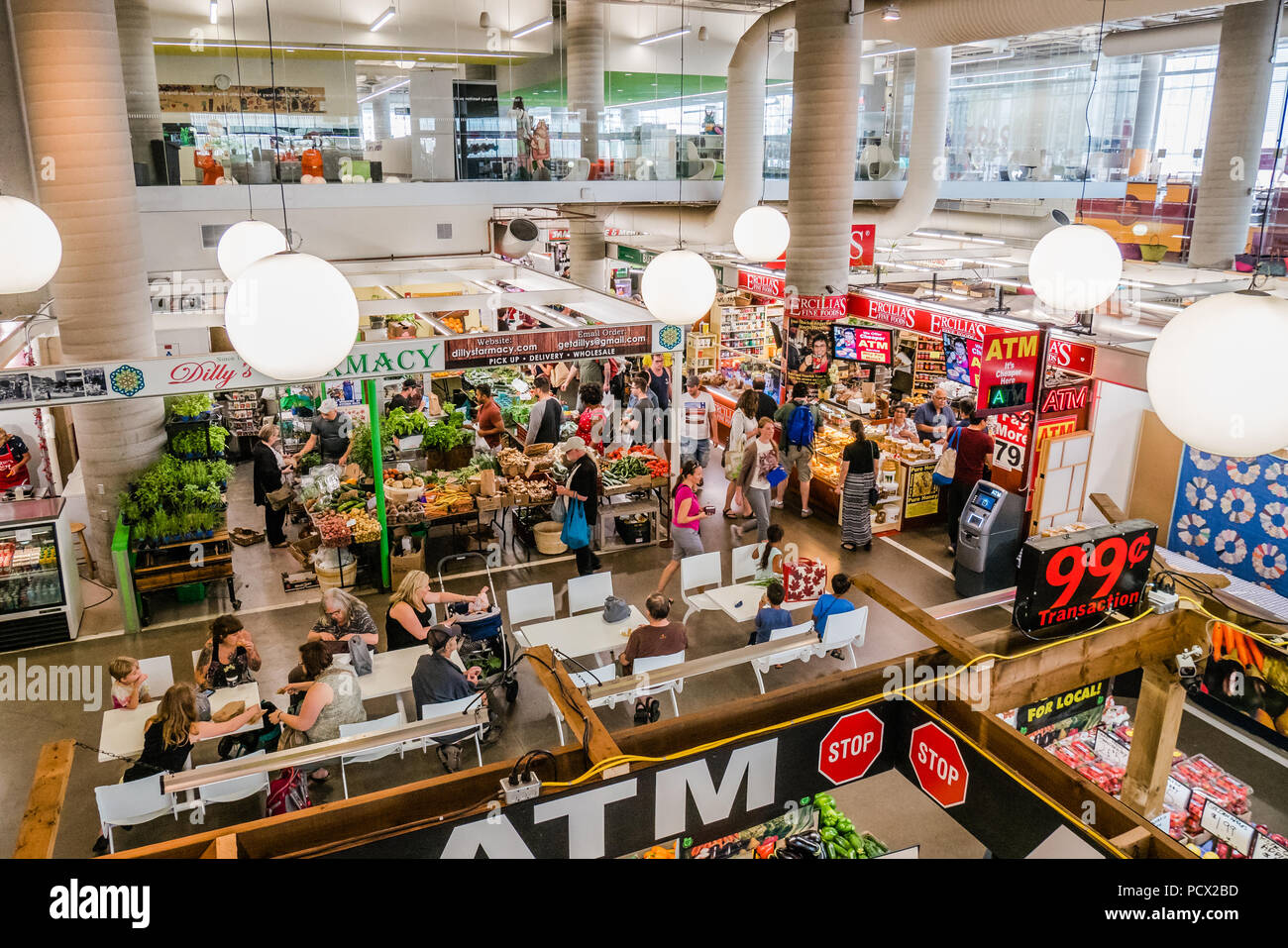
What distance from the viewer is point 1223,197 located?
14.1 m

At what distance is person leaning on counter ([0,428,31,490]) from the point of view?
384 inches

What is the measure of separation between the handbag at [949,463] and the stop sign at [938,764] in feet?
21.0

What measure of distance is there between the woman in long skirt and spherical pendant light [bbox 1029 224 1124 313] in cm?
488

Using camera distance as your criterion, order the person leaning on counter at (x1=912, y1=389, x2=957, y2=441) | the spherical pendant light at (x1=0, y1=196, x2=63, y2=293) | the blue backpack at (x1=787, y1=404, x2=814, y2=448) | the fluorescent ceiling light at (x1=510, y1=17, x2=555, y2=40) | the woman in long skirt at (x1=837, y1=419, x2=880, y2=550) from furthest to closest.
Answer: the fluorescent ceiling light at (x1=510, y1=17, x2=555, y2=40) → the person leaning on counter at (x1=912, y1=389, x2=957, y2=441) → the blue backpack at (x1=787, y1=404, x2=814, y2=448) → the woman in long skirt at (x1=837, y1=419, x2=880, y2=550) → the spherical pendant light at (x1=0, y1=196, x2=63, y2=293)

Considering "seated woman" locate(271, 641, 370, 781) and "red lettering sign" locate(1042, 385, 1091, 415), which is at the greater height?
"red lettering sign" locate(1042, 385, 1091, 415)

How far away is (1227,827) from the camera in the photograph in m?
5.52

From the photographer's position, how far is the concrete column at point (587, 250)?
16875 millimetres

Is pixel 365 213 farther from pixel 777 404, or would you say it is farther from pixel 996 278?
pixel 996 278

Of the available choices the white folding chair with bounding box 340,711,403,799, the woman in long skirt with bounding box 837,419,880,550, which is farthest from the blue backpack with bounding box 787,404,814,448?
the white folding chair with bounding box 340,711,403,799

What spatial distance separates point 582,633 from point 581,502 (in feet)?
7.01

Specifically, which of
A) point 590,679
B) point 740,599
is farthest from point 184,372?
point 740,599

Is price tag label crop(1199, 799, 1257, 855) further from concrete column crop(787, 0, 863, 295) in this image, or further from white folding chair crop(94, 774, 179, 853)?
concrete column crop(787, 0, 863, 295)
